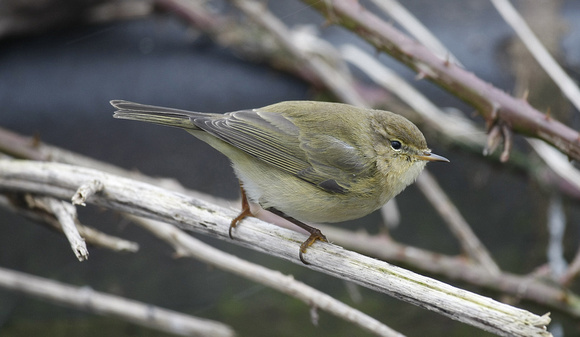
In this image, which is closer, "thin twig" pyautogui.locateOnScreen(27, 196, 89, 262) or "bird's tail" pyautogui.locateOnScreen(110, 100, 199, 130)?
"thin twig" pyautogui.locateOnScreen(27, 196, 89, 262)

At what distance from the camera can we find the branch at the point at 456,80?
2621 millimetres

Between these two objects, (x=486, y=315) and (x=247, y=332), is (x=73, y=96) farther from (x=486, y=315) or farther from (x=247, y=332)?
(x=486, y=315)

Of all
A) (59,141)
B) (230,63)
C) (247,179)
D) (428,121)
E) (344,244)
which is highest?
(428,121)

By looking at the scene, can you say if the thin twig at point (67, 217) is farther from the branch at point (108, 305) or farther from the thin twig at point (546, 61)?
the thin twig at point (546, 61)

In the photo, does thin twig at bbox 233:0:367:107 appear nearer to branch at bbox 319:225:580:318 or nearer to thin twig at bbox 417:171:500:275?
Result: thin twig at bbox 417:171:500:275

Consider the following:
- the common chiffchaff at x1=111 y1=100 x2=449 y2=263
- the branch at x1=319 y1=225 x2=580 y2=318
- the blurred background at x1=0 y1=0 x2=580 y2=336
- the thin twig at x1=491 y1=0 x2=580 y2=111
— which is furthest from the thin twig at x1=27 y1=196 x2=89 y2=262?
the thin twig at x1=491 y1=0 x2=580 y2=111

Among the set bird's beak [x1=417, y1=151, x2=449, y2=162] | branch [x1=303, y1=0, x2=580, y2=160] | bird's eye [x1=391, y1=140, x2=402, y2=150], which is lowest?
bird's eye [x1=391, y1=140, x2=402, y2=150]

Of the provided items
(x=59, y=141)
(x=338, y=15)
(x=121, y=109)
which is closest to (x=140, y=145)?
(x=59, y=141)

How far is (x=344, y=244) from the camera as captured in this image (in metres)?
3.70

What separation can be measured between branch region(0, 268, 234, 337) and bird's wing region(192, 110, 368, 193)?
1073 mm

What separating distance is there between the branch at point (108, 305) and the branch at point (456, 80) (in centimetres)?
171

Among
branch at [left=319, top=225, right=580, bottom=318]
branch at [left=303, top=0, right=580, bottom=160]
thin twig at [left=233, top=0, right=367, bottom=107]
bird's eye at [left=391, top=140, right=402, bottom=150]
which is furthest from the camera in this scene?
thin twig at [left=233, top=0, right=367, bottom=107]

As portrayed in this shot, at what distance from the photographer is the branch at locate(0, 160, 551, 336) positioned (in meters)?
1.98

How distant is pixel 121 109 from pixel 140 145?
130 centimetres
